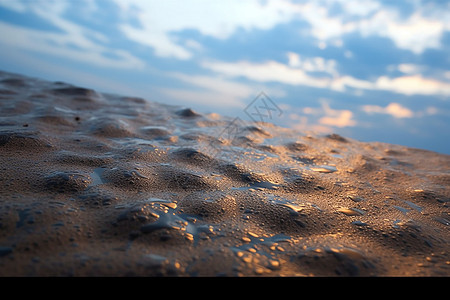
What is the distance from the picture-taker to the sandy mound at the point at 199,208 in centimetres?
98

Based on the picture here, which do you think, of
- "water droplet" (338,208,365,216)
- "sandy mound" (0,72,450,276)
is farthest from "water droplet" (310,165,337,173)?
"water droplet" (338,208,365,216)

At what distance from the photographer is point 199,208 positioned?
4.52 ft

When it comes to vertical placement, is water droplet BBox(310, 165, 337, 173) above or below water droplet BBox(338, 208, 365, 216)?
above

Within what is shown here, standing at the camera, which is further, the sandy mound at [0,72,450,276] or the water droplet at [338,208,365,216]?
the water droplet at [338,208,365,216]

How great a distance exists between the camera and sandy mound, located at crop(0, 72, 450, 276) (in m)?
0.98

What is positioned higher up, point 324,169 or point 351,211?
point 324,169

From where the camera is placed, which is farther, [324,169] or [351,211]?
[324,169]

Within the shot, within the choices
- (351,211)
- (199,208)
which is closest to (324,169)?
(351,211)

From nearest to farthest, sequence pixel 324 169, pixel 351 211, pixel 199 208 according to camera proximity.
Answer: pixel 199 208
pixel 351 211
pixel 324 169

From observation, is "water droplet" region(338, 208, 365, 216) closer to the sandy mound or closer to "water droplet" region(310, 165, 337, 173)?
the sandy mound

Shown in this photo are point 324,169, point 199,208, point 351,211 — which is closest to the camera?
point 199,208

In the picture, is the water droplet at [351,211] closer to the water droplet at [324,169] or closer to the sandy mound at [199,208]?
the sandy mound at [199,208]

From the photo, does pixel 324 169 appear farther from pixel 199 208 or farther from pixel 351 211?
pixel 199 208
